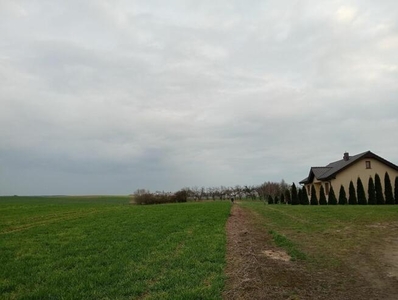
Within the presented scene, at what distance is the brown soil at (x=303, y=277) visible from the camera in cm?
576

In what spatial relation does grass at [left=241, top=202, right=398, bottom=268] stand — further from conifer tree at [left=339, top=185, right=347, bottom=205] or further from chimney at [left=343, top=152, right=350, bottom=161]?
chimney at [left=343, top=152, right=350, bottom=161]

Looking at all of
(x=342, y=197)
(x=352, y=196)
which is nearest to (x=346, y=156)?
(x=352, y=196)

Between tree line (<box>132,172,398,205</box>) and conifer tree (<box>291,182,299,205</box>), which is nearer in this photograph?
tree line (<box>132,172,398,205</box>)

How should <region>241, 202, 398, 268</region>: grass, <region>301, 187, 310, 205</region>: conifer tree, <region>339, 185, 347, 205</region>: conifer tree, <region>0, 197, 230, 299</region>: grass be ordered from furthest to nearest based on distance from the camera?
1. <region>301, 187, 310, 205</region>: conifer tree
2. <region>339, 185, 347, 205</region>: conifer tree
3. <region>241, 202, 398, 268</region>: grass
4. <region>0, 197, 230, 299</region>: grass

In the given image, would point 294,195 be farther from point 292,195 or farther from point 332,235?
point 332,235

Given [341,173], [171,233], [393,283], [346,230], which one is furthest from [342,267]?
[341,173]

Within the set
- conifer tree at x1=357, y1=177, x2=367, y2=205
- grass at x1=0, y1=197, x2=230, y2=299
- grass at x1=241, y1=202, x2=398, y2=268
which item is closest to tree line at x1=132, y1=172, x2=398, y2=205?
conifer tree at x1=357, y1=177, x2=367, y2=205

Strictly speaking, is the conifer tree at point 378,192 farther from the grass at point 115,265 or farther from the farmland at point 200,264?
the grass at point 115,265

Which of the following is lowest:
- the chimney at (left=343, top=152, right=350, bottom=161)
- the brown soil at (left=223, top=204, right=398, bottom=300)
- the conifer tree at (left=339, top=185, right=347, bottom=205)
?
the brown soil at (left=223, top=204, right=398, bottom=300)

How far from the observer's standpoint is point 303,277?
22.2ft

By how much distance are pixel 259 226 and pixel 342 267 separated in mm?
7384

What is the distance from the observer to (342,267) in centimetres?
757

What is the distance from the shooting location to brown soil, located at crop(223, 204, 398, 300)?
5.76 metres

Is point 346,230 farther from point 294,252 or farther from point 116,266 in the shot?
point 116,266
